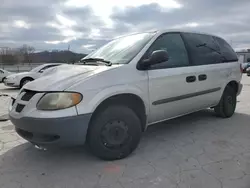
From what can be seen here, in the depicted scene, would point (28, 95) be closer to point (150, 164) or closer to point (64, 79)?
point (64, 79)

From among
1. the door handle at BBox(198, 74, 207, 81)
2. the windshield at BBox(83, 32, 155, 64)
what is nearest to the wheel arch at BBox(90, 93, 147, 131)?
the windshield at BBox(83, 32, 155, 64)

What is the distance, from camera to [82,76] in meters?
3.00

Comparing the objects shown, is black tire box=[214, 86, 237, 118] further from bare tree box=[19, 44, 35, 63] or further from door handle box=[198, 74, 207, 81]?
bare tree box=[19, 44, 35, 63]

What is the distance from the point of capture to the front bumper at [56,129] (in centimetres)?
277

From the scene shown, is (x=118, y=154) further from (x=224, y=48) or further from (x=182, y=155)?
(x=224, y=48)

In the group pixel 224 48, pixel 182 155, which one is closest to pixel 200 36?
pixel 224 48

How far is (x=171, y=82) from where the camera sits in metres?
3.73

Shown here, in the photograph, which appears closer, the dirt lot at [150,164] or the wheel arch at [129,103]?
the dirt lot at [150,164]

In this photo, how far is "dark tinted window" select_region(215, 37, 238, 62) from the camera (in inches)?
194

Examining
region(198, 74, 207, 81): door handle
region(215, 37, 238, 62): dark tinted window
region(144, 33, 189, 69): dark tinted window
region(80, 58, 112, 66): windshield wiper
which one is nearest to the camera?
region(80, 58, 112, 66): windshield wiper

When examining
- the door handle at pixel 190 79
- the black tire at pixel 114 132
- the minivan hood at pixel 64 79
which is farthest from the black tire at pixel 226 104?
the minivan hood at pixel 64 79

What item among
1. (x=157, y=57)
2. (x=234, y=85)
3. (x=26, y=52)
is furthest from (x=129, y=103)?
(x=26, y=52)

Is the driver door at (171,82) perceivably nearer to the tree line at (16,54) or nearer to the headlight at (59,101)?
the headlight at (59,101)

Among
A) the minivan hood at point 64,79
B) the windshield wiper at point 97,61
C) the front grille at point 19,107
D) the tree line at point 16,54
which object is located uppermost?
the tree line at point 16,54
